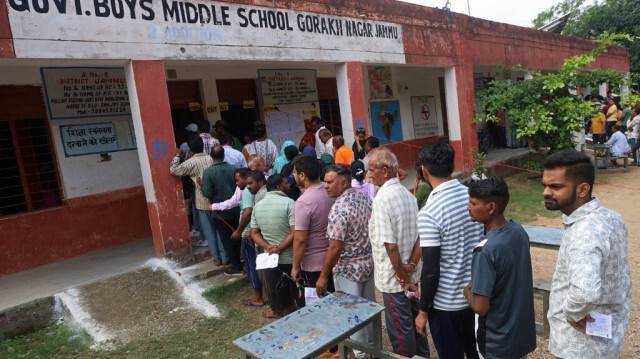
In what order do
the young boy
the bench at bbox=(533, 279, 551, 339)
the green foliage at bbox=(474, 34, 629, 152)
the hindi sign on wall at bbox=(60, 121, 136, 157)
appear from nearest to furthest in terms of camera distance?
the young boy → the bench at bbox=(533, 279, 551, 339) → the hindi sign on wall at bbox=(60, 121, 136, 157) → the green foliage at bbox=(474, 34, 629, 152)

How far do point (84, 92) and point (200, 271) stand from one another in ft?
10.2

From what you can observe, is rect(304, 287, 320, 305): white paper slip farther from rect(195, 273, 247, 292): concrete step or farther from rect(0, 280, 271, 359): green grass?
rect(195, 273, 247, 292): concrete step

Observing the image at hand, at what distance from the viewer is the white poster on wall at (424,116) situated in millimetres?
11891

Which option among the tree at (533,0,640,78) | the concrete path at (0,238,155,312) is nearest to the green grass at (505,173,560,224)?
the concrete path at (0,238,155,312)

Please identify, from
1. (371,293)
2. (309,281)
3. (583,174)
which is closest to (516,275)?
(583,174)

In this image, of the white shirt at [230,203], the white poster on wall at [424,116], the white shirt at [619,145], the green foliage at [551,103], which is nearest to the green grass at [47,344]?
the white shirt at [230,203]

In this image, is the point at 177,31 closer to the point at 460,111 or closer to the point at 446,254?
the point at 446,254

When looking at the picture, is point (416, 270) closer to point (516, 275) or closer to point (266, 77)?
point (516, 275)

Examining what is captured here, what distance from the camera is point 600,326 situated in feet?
5.87

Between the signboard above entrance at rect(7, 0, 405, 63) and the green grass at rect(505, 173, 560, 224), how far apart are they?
405 centimetres

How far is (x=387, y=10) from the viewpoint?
26.6 ft

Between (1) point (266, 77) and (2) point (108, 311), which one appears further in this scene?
(1) point (266, 77)

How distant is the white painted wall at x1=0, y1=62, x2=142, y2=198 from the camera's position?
5.45 metres

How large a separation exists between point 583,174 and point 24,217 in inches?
235
